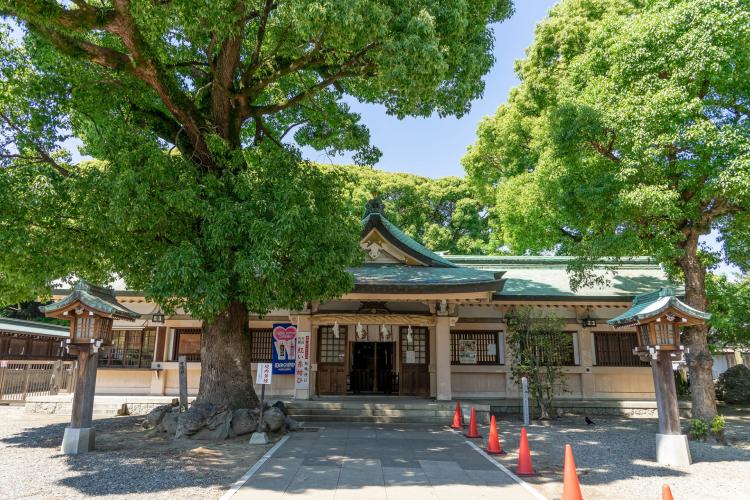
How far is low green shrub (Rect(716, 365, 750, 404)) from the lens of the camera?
16.9 metres

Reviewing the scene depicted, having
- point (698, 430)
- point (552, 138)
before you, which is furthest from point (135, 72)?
point (698, 430)

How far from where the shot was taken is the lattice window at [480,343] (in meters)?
15.2

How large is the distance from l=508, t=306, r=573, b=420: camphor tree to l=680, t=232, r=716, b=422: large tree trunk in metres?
3.13

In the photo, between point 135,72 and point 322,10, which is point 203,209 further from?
point 322,10

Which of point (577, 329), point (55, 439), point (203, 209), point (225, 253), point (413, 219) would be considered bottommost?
point (55, 439)

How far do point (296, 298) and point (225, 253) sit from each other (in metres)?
1.68

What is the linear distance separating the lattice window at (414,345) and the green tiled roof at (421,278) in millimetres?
2398

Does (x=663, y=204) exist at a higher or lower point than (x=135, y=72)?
lower

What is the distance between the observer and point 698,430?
10094 mm

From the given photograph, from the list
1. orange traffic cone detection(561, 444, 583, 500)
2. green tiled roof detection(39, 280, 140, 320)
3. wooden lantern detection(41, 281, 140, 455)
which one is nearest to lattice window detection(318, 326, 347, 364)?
green tiled roof detection(39, 280, 140, 320)

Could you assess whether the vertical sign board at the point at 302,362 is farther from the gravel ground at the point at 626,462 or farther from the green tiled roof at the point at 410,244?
the gravel ground at the point at 626,462

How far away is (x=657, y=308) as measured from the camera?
8.40 meters

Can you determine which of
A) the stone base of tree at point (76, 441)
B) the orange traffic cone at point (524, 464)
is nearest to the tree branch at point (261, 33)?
the stone base of tree at point (76, 441)

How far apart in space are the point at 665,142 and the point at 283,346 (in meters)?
12.0
